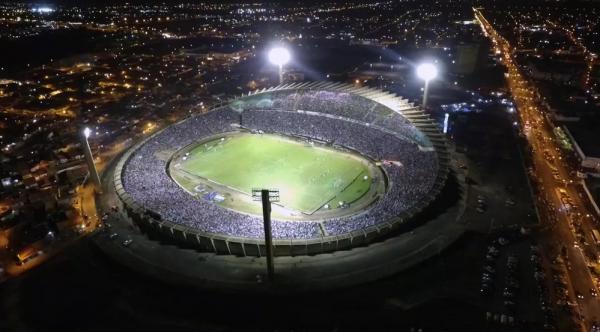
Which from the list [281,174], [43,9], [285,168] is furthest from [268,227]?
[43,9]

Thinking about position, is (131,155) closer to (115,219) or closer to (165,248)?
(115,219)

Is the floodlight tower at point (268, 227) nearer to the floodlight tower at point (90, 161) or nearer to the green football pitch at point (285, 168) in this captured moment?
the green football pitch at point (285, 168)

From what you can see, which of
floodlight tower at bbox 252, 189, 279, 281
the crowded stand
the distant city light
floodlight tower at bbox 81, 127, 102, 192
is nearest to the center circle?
the crowded stand

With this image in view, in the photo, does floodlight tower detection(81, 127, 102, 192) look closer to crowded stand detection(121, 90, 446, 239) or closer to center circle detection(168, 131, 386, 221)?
crowded stand detection(121, 90, 446, 239)

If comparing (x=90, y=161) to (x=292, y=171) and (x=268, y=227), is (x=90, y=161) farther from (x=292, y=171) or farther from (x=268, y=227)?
(x=268, y=227)

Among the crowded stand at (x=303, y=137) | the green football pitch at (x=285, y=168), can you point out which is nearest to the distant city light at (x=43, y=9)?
the crowded stand at (x=303, y=137)
